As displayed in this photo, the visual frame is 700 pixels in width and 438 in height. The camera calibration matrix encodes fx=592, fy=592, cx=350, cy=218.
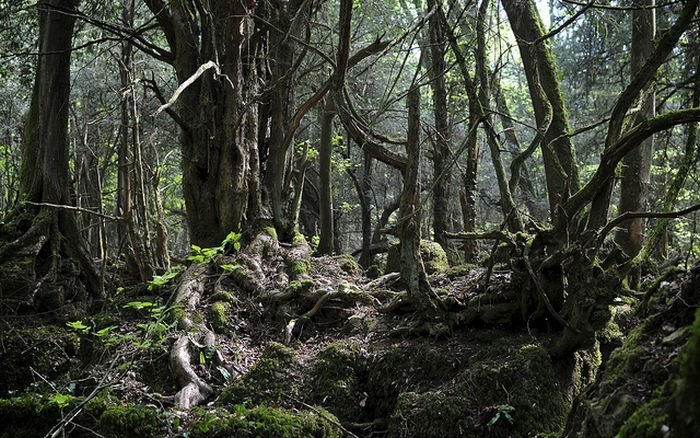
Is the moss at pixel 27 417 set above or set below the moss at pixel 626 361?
below

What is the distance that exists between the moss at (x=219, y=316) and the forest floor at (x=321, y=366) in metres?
0.02

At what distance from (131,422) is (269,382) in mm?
1328

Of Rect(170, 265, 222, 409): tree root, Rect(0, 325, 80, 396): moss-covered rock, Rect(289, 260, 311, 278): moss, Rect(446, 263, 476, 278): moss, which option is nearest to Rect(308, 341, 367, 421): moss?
Rect(170, 265, 222, 409): tree root

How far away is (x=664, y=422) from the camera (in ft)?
5.79

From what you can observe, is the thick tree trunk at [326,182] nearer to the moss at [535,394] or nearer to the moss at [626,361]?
the moss at [535,394]

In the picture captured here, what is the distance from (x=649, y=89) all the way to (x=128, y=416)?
5497mm

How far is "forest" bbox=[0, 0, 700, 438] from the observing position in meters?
4.13

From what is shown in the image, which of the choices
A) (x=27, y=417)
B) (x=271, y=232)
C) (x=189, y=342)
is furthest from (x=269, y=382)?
(x=271, y=232)

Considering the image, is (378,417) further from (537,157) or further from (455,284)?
(537,157)

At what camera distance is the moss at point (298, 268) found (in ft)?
→ 23.4

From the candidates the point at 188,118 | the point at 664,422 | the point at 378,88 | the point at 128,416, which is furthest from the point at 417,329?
the point at 378,88

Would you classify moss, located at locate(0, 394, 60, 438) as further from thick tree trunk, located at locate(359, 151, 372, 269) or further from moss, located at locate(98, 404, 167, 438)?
thick tree trunk, located at locate(359, 151, 372, 269)

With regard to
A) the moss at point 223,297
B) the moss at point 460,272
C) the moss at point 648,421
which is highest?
the moss at point 460,272

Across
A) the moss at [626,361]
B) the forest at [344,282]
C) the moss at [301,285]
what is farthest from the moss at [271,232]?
the moss at [626,361]
